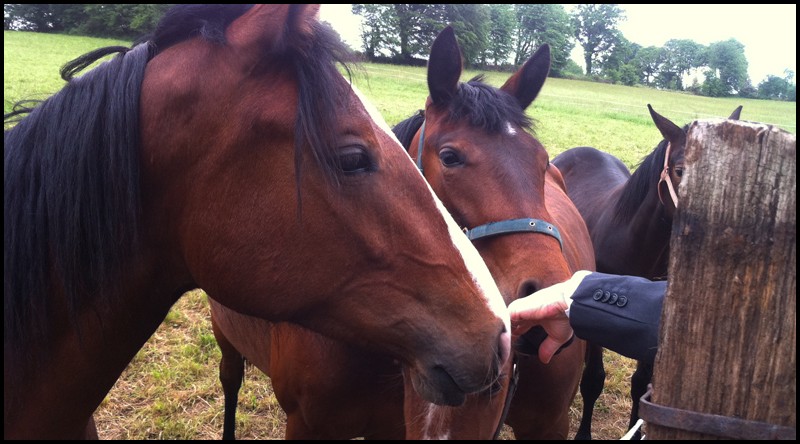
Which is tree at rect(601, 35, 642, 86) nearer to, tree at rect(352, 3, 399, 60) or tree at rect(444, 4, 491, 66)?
tree at rect(444, 4, 491, 66)

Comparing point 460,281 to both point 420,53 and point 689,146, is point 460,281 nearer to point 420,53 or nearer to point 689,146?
point 689,146

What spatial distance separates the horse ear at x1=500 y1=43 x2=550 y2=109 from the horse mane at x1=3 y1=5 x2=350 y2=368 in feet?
5.08

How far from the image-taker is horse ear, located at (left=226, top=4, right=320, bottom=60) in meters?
1.35

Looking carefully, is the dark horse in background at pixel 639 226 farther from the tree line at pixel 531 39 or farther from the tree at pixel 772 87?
the tree at pixel 772 87

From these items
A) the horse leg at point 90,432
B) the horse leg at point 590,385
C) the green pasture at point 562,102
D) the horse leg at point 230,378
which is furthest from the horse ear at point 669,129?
the horse leg at point 90,432

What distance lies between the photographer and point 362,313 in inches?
55.2

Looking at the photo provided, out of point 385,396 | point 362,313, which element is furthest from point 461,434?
point 362,313

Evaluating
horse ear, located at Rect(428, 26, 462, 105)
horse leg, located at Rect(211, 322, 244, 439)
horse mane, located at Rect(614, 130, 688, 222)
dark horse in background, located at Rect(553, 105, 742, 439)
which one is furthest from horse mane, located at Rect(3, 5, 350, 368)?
horse mane, located at Rect(614, 130, 688, 222)

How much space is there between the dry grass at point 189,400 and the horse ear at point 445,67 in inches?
112

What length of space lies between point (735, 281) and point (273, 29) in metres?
1.24

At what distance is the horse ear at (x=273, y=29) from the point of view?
135 cm

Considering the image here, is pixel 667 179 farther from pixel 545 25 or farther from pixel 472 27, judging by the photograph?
pixel 545 25

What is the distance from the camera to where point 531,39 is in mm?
22719

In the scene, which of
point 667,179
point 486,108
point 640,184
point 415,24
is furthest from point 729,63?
point 486,108
